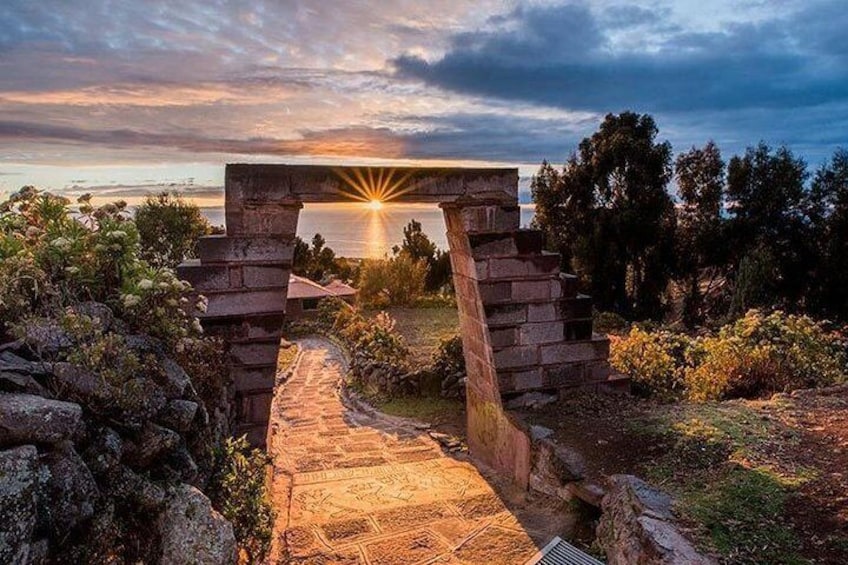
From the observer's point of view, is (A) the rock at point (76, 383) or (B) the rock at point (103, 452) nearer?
(B) the rock at point (103, 452)

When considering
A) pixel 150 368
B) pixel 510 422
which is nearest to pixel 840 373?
pixel 510 422

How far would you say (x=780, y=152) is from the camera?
20688 mm

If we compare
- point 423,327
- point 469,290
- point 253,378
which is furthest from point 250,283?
point 423,327

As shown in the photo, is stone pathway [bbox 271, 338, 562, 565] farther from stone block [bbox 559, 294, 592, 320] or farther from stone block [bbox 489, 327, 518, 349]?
stone block [bbox 559, 294, 592, 320]

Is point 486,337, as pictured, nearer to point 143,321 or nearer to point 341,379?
point 143,321

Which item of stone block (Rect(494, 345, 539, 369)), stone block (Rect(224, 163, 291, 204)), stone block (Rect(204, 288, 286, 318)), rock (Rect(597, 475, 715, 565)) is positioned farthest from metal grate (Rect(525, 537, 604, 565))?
stone block (Rect(224, 163, 291, 204))

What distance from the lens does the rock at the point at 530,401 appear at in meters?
7.21

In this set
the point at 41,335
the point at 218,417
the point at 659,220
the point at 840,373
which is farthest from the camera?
the point at 659,220

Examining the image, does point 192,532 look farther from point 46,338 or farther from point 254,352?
point 254,352

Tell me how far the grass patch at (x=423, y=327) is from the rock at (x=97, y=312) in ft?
32.7

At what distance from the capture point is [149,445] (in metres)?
3.23

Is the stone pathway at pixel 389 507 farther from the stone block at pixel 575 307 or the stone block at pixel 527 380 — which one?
the stone block at pixel 575 307

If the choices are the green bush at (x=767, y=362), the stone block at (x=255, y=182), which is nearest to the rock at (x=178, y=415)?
the stone block at (x=255, y=182)

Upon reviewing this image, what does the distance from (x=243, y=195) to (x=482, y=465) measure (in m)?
4.45
